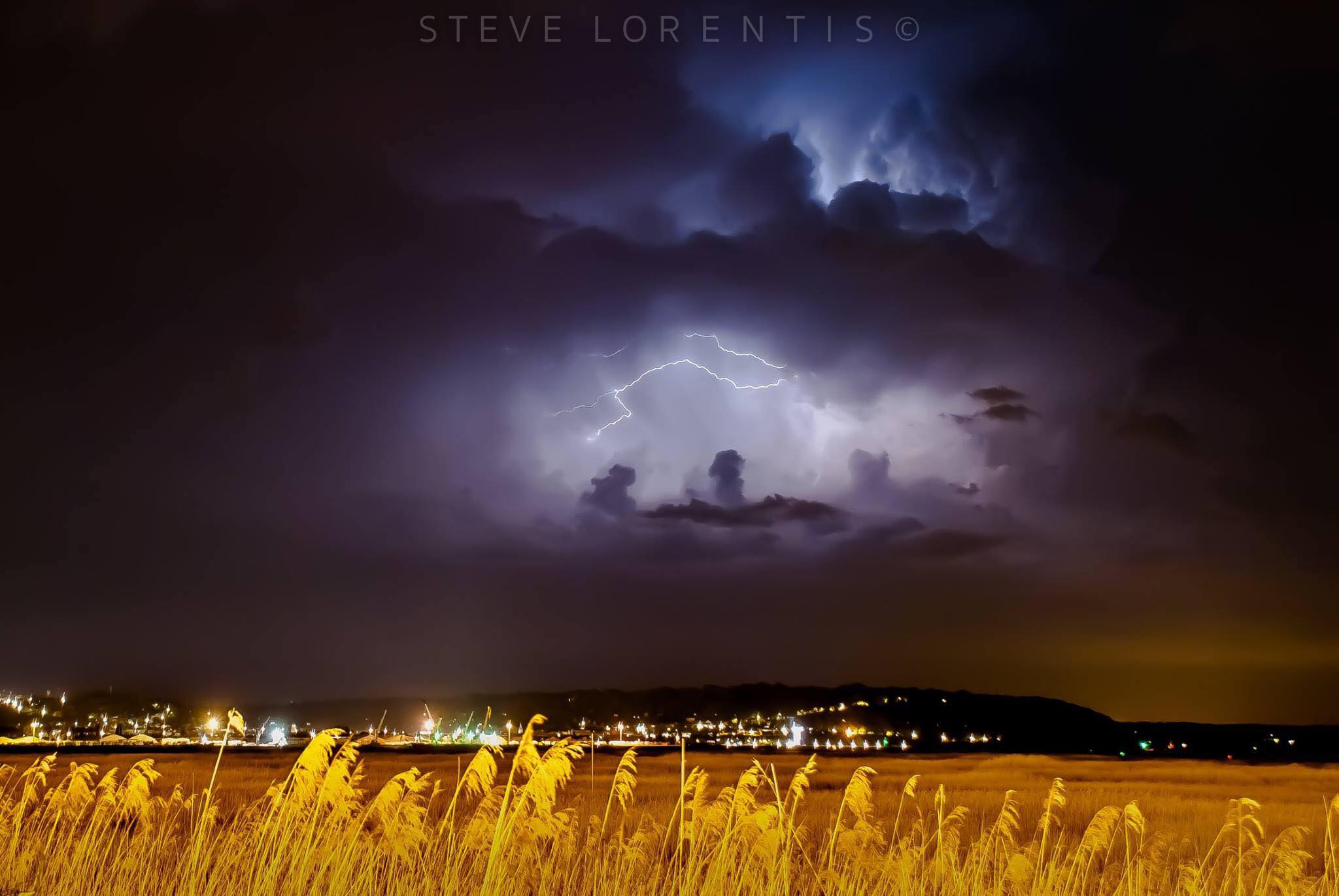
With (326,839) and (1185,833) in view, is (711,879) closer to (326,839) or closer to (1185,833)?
(326,839)

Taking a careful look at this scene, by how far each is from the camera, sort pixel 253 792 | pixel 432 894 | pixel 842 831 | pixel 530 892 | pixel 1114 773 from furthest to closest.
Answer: pixel 1114 773
pixel 253 792
pixel 842 831
pixel 530 892
pixel 432 894

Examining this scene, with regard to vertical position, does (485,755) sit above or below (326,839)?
above

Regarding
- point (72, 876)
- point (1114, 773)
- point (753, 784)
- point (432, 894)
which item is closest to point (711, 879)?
point (753, 784)

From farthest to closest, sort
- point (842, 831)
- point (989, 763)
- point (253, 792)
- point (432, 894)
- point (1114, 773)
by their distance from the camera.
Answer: point (989, 763) < point (1114, 773) < point (253, 792) < point (842, 831) < point (432, 894)

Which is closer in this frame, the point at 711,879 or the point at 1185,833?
the point at 711,879

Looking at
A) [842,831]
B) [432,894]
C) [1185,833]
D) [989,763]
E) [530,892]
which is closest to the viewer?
[432,894]

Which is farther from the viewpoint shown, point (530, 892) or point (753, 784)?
point (530, 892)

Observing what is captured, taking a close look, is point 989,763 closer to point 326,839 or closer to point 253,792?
point 253,792

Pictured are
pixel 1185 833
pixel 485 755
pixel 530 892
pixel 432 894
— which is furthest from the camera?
pixel 1185 833

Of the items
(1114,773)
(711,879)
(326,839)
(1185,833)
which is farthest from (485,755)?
(1114,773)
